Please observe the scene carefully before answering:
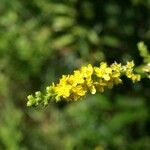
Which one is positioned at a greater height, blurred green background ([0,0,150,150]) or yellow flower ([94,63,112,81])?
blurred green background ([0,0,150,150])

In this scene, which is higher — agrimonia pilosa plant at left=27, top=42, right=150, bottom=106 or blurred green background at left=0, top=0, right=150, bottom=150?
blurred green background at left=0, top=0, right=150, bottom=150

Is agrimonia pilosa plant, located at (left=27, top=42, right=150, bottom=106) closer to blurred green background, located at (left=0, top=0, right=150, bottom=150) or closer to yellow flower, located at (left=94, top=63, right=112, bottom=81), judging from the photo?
yellow flower, located at (left=94, top=63, right=112, bottom=81)

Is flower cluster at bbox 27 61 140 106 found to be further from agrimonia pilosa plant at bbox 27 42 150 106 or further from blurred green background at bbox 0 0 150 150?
blurred green background at bbox 0 0 150 150

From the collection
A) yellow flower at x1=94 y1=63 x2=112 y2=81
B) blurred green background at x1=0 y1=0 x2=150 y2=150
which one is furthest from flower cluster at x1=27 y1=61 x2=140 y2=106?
blurred green background at x1=0 y1=0 x2=150 y2=150

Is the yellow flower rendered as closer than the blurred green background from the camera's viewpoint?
Yes

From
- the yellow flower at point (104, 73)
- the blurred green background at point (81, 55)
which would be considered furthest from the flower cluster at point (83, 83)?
the blurred green background at point (81, 55)

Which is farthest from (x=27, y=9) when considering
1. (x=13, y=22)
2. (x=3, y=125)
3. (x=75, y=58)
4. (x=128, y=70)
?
(x=128, y=70)

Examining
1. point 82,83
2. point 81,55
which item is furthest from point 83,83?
point 81,55
